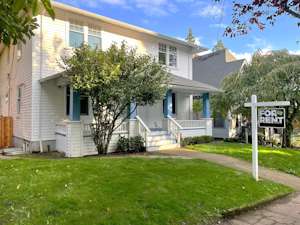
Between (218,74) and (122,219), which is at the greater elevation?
(218,74)

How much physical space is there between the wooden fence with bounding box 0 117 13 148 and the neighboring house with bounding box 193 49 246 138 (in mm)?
14560

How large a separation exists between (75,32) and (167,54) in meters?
6.52

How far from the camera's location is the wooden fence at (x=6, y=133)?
14.0 metres

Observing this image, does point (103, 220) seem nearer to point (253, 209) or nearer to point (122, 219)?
point (122, 219)

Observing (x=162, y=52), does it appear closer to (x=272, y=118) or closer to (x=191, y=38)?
(x=272, y=118)

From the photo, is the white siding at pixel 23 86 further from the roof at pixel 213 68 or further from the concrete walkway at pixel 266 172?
the roof at pixel 213 68

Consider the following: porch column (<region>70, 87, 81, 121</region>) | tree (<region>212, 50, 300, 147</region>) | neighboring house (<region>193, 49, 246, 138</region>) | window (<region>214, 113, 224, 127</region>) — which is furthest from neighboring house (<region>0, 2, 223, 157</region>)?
neighboring house (<region>193, 49, 246, 138</region>)

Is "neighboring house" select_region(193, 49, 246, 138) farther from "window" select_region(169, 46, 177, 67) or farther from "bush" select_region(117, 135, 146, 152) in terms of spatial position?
"bush" select_region(117, 135, 146, 152)

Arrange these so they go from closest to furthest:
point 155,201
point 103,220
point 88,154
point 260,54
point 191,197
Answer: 1. point 103,220
2. point 155,201
3. point 191,197
4. point 88,154
5. point 260,54

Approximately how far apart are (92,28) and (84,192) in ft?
33.4

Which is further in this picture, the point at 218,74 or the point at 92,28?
the point at 218,74

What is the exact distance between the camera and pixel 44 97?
35.1 ft

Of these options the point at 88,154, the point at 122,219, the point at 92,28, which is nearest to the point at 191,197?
the point at 122,219

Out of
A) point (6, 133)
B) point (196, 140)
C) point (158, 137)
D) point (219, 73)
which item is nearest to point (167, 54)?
point (196, 140)
